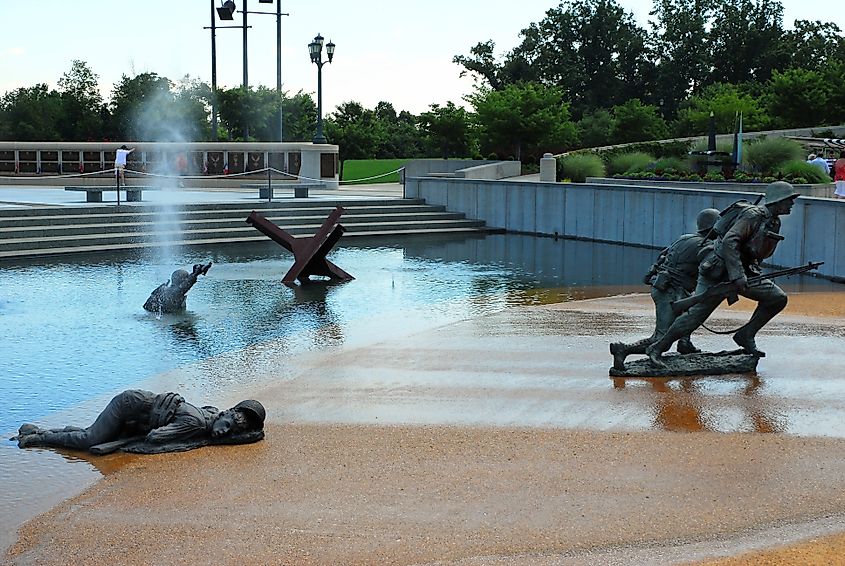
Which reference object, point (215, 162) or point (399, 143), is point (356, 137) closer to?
point (399, 143)

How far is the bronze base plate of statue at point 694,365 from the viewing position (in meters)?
10.0

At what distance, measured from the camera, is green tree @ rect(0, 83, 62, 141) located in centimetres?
5125

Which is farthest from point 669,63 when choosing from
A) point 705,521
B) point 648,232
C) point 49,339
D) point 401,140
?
point 705,521

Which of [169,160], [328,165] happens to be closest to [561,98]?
[328,165]

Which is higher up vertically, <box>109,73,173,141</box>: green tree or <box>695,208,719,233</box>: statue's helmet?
<box>109,73,173,141</box>: green tree

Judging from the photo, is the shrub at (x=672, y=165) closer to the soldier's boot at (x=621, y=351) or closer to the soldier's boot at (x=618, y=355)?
the soldier's boot at (x=621, y=351)

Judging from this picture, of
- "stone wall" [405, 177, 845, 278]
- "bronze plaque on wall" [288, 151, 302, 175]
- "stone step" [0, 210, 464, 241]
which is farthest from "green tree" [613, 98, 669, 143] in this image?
"stone step" [0, 210, 464, 241]

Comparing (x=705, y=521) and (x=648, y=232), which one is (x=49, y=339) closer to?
(x=705, y=521)

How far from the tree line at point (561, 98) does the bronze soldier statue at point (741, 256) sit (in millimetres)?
33594

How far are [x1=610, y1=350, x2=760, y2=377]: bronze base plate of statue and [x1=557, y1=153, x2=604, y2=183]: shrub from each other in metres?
22.1

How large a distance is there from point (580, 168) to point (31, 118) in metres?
29.0

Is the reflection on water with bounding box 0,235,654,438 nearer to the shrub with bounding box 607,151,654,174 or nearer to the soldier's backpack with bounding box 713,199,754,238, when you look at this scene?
the soldier's backpack with bounding box 713,199,754,238

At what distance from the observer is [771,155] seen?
29031 mm

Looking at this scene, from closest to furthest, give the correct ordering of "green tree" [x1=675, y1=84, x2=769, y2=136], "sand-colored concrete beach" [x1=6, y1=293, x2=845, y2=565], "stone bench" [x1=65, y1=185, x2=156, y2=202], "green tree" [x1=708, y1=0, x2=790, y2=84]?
"sand-colored concrete beach" [x1=6, y1=293, x2=845, y2=565], "stone bench" [x1=65, y1=185, x2=156, y2=202], "green tree" [x1=675, y1=84, x2=769, y2=136], "green tree" [x1=708, y1=0, x2=790, y2=84]
